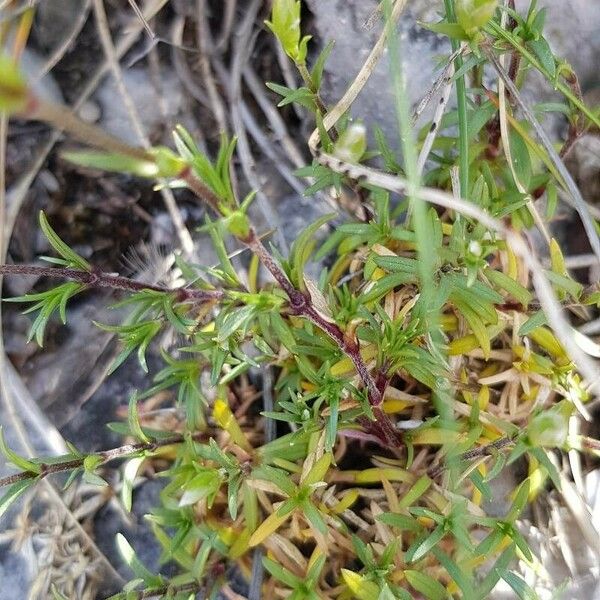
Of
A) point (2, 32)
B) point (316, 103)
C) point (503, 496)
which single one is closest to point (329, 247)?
point (316, 103)

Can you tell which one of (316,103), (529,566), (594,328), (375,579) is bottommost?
(529,566)

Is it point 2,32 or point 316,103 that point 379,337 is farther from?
point 2,32

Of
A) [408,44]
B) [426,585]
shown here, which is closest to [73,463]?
[426,585]

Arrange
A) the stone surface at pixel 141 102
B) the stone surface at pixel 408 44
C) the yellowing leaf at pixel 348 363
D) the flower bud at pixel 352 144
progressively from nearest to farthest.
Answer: the flower bud at pixel 352 144 → the yellowing leaf at pixel 348 363 → the stone surface at pixel 408 44 → the stone surface at pixel 141 102

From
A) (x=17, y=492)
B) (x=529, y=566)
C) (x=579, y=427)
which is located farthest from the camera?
(x=579, y=427)

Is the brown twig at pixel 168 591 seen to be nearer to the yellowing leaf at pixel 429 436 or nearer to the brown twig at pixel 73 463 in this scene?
the brown twig at pixel 73 463

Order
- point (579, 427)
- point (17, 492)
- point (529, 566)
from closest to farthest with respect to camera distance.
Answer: point (17, 492)
point (529, 566)
point (579, 427)

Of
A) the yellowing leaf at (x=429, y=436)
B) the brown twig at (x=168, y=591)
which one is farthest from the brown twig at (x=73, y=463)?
the yellowing leaf at (x=429, y=436)
